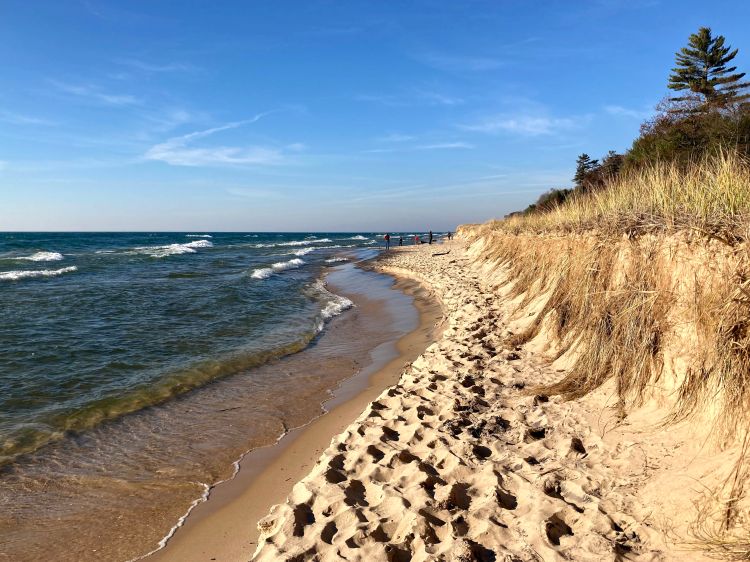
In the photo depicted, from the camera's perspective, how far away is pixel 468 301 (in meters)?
12.5

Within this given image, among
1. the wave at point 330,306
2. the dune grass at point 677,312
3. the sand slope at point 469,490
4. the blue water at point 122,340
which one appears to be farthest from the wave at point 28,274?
the dune grass at point 677,312

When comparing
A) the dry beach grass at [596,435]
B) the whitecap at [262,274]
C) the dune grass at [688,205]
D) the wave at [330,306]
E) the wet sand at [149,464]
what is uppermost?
the dune grass at [688,205]

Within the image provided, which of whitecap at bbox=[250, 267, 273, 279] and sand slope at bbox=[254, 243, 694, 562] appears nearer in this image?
sand slope at bbox=[254, 243, 694, 562]

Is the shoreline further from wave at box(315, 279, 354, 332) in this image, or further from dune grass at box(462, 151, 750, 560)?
wave at box(315, 279, 354, 332)

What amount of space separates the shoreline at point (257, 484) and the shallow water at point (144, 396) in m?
0.20

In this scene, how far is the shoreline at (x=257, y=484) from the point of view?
3.77 meters

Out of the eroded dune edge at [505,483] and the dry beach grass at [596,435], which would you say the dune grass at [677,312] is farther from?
the eroded dune edge at [505,483]

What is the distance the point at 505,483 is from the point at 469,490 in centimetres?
31

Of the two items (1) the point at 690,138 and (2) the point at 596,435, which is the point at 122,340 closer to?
(2) the point at 596,435

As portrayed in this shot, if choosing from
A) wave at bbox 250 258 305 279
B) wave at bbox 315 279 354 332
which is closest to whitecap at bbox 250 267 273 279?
wave at bbox 250 258 305 279

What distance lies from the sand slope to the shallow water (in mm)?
1632

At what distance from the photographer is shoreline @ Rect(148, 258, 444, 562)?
12.4 feet

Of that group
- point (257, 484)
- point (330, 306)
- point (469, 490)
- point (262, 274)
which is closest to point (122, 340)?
point (330, 306)

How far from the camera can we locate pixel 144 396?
284 inches
